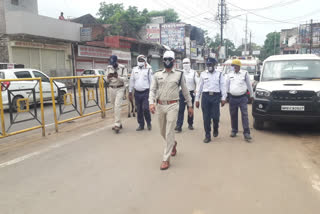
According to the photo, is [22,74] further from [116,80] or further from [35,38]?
[35,38]

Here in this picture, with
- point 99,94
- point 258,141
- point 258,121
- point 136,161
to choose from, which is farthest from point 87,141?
point 258,121

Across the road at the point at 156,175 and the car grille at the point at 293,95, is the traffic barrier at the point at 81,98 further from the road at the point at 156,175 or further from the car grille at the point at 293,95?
the car grille at the point at 293,95

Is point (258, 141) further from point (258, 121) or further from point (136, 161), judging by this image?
point (136, 161)

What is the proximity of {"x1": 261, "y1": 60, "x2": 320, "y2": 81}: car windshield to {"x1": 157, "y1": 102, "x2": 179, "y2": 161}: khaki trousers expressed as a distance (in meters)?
3.84

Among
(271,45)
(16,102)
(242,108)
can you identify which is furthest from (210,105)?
(271,45)

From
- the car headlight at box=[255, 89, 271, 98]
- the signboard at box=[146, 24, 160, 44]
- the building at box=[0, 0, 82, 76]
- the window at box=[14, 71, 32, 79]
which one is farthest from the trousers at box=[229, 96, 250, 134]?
the signboard at box=[146, 24, 160, 44]

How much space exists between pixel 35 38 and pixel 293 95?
59.7 feet

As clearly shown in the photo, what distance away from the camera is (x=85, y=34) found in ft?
80.5

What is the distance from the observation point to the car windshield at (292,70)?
7.09 meters

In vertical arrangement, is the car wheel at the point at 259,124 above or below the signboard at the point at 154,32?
below

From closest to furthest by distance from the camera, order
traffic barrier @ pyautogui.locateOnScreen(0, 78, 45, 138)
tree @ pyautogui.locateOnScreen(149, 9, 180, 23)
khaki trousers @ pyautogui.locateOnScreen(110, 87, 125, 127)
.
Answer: traffic barrier @ pyautogui.locateOnScreen(0, 78, 45, 138)
khaki trousers @ pyautogui.locateOnScreen(110, 87, 125, 127)
tree @ pyautogui.locateOnScreen(149, 9, 180, 23)

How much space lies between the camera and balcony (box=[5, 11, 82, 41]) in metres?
19.2

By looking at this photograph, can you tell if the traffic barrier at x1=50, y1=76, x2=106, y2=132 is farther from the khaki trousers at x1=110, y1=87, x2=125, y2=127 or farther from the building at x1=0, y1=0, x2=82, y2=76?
the building at x1=0, y1=0, x2=82, y2=76

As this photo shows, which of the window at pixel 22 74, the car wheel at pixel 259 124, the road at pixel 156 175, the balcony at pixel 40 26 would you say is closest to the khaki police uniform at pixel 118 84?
the road at pixel 156 175
